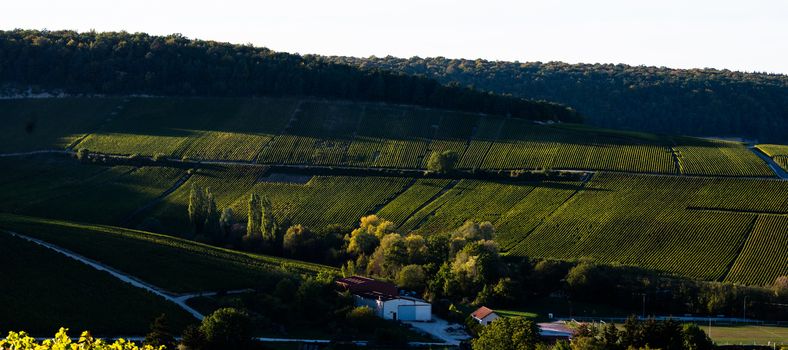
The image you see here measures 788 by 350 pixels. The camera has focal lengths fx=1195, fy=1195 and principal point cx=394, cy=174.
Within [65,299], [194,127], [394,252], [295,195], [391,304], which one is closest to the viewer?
[65,299]

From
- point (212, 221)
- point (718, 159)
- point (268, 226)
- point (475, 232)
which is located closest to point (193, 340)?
point (475, 232)

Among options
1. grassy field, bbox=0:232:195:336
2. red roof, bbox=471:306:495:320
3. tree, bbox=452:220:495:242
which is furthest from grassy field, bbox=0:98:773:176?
grassy field, bbox=0:232:195:336

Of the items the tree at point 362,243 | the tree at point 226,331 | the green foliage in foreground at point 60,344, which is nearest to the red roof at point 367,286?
the tree at point 362,243

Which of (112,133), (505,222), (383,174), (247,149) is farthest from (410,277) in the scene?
(112,133)

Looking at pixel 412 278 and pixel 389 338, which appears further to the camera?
pixel 412 278

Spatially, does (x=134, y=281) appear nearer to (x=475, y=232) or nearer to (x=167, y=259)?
(x=167, y=259)

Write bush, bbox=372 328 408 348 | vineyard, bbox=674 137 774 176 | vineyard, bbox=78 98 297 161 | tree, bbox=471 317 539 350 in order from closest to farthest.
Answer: tree, bbox=471 317 539 350, bush, bbox=372 328 408 348, vineyard, bbox=674 137 774 176, vineyard, bbox=78 98 297 161

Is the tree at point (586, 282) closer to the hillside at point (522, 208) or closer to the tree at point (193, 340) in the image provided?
the hillside at point (522, 208)

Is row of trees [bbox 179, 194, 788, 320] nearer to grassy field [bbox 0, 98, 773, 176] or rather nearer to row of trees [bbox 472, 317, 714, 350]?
row of trees [bbox 472, 317, 714, 350]
